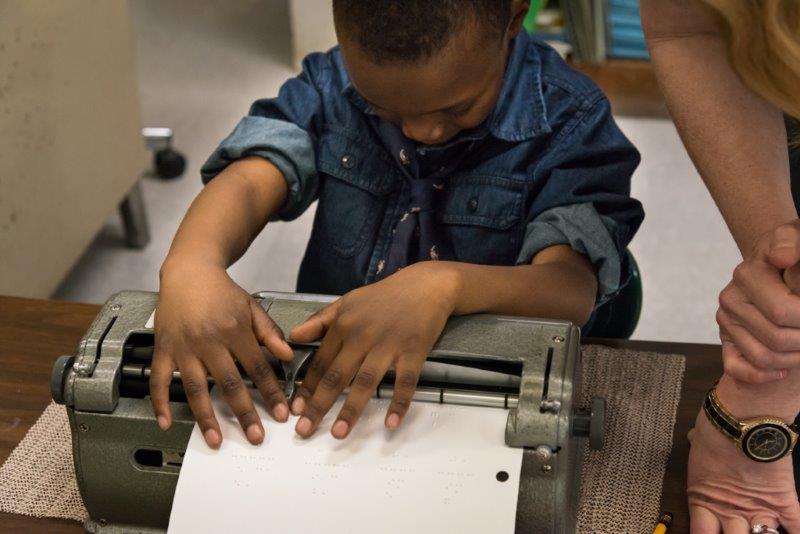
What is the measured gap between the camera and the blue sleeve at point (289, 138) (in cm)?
127

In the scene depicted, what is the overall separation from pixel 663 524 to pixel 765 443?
12cm

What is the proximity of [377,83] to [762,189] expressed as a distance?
389 mm

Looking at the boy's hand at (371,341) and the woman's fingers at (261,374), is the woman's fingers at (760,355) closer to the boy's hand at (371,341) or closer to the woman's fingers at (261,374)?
the boy's hand at (371,341)

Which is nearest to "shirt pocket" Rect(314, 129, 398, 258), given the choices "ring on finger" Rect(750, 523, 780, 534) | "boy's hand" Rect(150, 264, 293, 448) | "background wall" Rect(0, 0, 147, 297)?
"boy's hand" Rect(150, 264, 293, 448)

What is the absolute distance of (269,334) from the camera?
0.98 metres

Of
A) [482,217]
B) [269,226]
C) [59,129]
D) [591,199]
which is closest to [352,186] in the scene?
[482,217]

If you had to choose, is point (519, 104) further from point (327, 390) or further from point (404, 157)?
point (327, 390)

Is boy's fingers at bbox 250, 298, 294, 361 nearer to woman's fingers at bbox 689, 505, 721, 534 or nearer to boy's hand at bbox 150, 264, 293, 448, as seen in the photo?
boy's hand at bbox 150, 264, 293, 448

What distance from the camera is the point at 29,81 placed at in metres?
2.03

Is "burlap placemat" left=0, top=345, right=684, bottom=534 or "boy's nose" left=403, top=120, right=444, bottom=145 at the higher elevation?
"boy's nose" left=403, top=120, right=444, bottom=145

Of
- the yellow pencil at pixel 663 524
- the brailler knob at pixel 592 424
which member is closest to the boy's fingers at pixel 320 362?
the brailler knob at pixel 592 424

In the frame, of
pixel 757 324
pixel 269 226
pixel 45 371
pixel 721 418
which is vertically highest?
pixel 757 324

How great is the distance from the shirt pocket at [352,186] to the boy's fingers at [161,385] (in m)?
0.41

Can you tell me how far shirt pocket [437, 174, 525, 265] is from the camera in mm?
1256
